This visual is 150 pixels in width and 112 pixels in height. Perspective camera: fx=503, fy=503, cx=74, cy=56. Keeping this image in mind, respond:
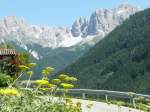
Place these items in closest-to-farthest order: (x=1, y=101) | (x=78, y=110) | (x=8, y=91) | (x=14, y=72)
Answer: (x=8, y=91)
(x=1, y=101)
(x=78, y=110)
(x=14, y=72)

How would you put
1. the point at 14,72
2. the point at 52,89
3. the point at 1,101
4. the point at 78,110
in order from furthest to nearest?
the point at 14,72 < the point at 78,110 < the point at 52,89 < the point at 1,101

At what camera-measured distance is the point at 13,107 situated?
6.40 meters

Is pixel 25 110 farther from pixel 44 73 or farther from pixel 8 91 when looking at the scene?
pixel 44 73

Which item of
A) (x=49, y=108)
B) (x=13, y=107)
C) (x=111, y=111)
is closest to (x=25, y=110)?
(x=13, y=107)

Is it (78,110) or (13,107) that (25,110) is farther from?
(78,110)

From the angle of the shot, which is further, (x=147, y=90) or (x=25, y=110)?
(x=147, y=90)

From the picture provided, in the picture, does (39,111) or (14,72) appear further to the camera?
(14,72)

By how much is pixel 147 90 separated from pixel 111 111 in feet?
499

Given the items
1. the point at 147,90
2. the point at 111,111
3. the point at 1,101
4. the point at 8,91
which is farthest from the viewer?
the point at 147,90

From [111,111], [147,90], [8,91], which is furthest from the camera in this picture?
[147,90]

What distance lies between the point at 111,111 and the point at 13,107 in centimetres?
1528

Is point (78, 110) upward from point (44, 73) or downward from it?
downward

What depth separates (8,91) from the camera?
20.0ft

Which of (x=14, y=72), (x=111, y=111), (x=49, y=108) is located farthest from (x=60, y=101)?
(x=14, y=72)
